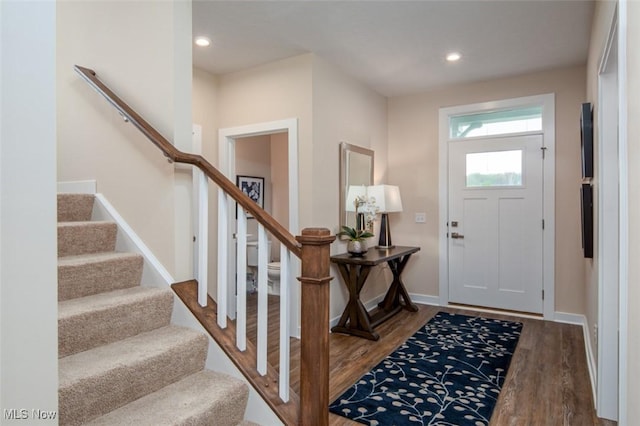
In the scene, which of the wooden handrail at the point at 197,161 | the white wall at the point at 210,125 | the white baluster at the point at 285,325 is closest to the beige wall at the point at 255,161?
the white wall at the point at 210,125

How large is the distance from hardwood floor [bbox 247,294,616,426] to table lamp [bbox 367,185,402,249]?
2.91 ft

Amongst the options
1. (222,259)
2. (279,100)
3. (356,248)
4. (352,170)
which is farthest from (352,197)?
(222,259)

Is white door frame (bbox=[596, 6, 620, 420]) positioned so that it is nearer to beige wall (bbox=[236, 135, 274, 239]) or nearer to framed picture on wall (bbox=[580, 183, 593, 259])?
framed picture on wall (bbox=[580, 183, 593, 259])

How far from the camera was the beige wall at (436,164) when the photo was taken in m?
3.91

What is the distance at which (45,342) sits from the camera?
3.03 ft

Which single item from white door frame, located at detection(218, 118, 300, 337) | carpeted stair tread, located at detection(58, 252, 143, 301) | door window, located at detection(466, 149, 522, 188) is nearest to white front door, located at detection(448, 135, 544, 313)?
door window, located at detection(466, 149, 522, 188)

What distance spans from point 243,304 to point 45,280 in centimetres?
103

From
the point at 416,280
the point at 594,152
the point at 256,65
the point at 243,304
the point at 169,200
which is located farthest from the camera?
the point at 416,280

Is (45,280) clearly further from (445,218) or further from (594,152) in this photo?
(445,218)

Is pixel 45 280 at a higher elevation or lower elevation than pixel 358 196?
lower

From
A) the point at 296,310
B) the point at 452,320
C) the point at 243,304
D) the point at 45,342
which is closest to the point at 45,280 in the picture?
the point at 45,342

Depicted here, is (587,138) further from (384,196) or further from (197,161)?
(197,161)

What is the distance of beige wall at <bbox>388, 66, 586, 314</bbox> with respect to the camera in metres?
3.91

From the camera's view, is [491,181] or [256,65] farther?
[491,181]
